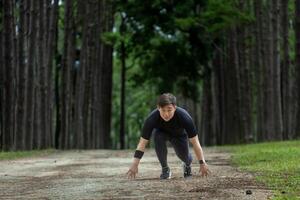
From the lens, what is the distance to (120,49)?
41781 mm

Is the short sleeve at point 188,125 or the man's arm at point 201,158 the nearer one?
the man's arm at point 201,158

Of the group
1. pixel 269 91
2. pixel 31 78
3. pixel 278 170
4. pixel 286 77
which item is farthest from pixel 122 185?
pixel 286 77

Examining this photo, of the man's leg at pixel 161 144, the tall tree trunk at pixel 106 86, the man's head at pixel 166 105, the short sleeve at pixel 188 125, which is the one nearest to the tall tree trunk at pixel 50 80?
the tall tree trunk at pixel 106 86

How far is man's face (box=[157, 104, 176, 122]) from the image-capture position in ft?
32.6

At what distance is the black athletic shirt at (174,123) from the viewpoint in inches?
403

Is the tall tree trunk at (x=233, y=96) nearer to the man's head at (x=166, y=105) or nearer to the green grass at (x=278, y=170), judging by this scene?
the green grass at (x=278, y=170)

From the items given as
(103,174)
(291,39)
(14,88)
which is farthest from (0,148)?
(291,39)

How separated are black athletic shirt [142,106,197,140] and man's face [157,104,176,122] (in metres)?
0.16

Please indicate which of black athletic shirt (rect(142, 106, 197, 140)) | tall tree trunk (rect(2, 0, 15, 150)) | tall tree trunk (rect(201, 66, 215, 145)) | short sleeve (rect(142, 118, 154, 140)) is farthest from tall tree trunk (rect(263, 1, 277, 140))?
short sleeve (rect(142, 118, 154, 140))

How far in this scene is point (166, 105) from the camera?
9891 millimetres

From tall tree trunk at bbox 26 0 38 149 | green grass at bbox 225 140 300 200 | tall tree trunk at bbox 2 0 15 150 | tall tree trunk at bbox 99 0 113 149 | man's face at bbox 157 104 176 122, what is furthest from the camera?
tall tree trunk at bbox 99 0 113 149

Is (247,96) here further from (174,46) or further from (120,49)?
(120,49)

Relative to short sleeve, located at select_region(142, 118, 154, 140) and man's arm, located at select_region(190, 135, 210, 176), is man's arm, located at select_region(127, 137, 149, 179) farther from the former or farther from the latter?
man's arm, located at select_region(190, 135, 210, 176)

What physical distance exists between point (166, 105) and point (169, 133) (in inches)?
38.2
